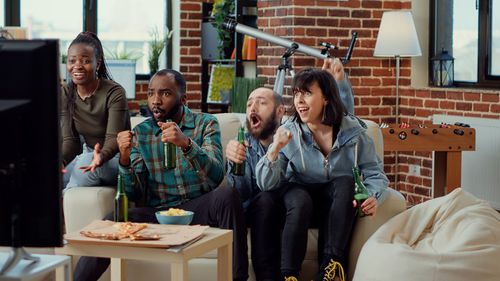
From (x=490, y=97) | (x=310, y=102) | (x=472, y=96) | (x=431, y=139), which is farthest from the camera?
(x=472, y=96)

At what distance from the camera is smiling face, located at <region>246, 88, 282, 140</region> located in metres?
3.30

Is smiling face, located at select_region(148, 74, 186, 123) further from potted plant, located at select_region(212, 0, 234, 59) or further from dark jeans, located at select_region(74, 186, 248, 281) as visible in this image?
potted plant, located at select_region(212, 0, 234, 59)

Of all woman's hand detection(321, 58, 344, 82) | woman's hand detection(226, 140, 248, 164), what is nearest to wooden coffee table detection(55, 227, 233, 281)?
woman's hand detection(226, 140, 248, 164)

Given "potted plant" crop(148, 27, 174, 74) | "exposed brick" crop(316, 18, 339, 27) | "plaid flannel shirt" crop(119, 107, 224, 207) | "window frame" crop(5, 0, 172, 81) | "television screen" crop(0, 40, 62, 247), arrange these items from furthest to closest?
1. "potted plant" crop(148, 27, 174, 74)
2. "window frame" crop(5, 0, 172, 81)
3. "exposed brick" crop(316, 18, 339, 27)
4. "plaid flannel shirt" crop(119, 107, 224, 207)
5. "television screen" crop(0, 40, 62, 247)

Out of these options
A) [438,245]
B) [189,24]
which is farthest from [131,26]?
[438,245]

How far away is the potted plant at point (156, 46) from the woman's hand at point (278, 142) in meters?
4.21

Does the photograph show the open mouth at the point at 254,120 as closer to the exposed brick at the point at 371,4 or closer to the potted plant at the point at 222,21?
the exposed brick at the point at 371,4

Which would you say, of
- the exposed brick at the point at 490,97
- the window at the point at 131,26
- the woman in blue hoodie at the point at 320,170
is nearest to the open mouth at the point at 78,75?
the woman in blue hoodie at the point at 320,170

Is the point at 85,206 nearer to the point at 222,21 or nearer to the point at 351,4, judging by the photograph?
the point at 351,4

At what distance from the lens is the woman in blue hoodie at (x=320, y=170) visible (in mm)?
2922

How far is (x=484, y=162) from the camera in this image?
5.11 meters

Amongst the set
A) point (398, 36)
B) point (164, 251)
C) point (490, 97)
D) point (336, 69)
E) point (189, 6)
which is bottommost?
point (164, 251)

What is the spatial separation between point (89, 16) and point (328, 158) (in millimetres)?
4525

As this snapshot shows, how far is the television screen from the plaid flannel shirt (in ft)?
4.83
